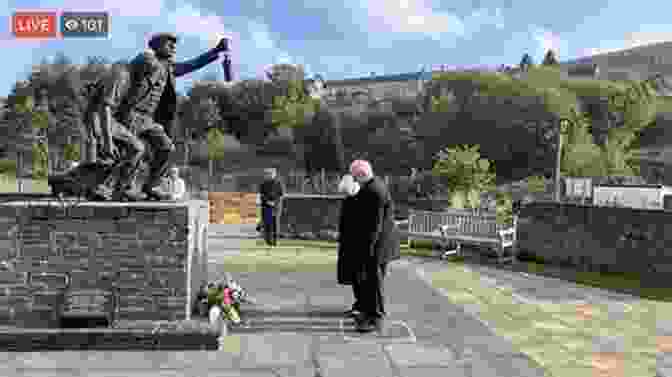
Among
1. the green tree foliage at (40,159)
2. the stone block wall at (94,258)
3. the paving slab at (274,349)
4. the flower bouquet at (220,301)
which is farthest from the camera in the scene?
the green tree foliage at (40,159)

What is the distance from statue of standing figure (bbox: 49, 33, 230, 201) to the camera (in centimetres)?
579

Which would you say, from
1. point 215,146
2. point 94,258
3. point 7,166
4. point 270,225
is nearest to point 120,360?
point 94,258

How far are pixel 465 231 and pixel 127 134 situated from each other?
905 cm

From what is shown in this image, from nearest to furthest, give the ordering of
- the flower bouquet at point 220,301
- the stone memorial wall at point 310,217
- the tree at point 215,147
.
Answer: the flower bouquet at point 220,301 < the stone memorial wall at point 310,217 < the tree at point 215,147

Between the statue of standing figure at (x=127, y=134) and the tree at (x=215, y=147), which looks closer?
the statue of standing figure at (x=127, y=134)

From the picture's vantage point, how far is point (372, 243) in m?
5.97

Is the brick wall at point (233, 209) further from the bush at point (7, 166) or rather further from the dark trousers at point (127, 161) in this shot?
the bush at point (7, 166)

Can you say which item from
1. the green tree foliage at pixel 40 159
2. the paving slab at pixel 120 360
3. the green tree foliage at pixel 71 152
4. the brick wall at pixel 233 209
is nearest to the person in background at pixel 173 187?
the paving slab at pixel 120 360

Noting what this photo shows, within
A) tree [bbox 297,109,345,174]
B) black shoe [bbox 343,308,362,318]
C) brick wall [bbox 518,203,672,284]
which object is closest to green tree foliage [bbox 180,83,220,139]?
tree [bbox 297,109,345,174]

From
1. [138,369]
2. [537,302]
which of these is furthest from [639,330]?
[138,369]

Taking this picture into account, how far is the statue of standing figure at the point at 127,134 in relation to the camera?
228 inches

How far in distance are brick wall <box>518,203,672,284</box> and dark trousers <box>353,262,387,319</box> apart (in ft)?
19.8

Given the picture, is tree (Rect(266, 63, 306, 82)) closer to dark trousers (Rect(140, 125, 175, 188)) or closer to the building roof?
the building roof

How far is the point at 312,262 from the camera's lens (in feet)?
37.5
